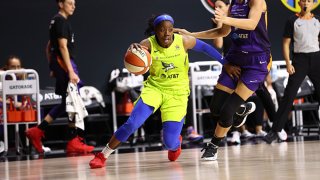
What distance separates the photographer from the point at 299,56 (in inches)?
399

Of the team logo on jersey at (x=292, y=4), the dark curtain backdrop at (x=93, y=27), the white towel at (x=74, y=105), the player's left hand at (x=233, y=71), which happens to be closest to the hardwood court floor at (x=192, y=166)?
the player's left hand at (x=233, y=71)

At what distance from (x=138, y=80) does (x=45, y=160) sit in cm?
350

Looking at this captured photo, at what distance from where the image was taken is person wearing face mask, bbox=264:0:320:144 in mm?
10023

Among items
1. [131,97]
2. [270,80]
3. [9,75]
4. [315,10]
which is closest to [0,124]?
[9,75]

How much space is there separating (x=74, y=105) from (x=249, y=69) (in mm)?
3324

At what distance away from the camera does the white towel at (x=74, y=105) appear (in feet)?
33.2

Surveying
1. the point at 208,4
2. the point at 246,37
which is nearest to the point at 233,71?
the point at 246,37

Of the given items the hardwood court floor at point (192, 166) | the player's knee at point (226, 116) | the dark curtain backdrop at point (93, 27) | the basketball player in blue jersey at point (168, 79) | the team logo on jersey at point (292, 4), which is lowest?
the hardwood court floor at point (192, 166)

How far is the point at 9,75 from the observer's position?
11703 mm

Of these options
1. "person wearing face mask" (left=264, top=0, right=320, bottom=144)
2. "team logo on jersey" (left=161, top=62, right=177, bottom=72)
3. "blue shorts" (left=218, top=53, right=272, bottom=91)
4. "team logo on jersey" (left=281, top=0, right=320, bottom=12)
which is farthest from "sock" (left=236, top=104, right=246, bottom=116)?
"team logo on jersey" (left=281, top=0, right=320, bottom=12)

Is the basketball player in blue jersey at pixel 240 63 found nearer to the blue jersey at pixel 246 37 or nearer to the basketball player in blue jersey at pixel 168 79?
the blue jersey at pixel 246 37

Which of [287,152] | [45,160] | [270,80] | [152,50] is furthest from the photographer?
[270,80]

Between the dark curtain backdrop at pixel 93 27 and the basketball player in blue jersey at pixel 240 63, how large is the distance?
18.1 ft

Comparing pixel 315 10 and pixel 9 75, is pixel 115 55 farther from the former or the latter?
pixel 315 10
